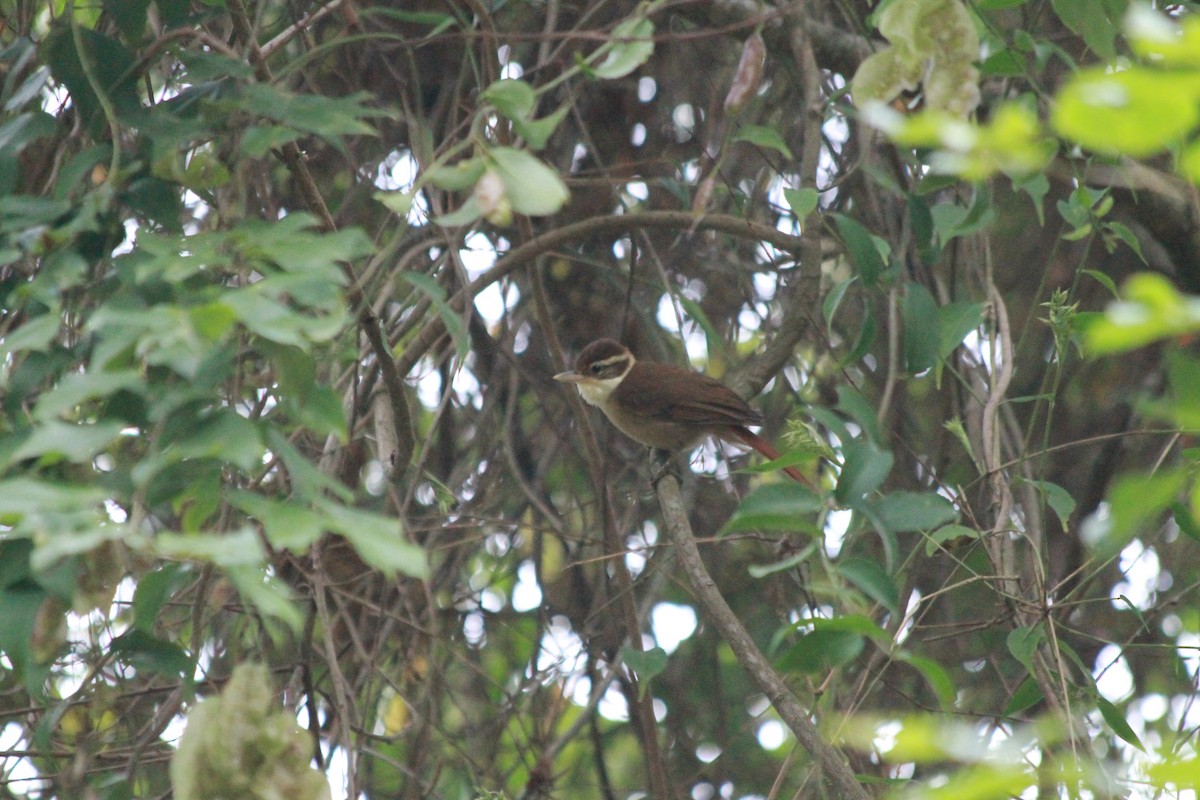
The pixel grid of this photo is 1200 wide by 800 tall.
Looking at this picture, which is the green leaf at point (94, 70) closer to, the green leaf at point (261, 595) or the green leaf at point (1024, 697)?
the green leaf at point (261, 595)

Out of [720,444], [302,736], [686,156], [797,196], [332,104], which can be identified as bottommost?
[302,736]

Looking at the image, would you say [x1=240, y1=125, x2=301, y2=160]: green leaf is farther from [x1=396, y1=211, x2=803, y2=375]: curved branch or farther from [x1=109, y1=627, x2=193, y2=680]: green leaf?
[x1=396, y1=211, x2=803, y2=375]: curved branch

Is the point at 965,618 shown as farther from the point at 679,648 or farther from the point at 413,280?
the point at 413,280

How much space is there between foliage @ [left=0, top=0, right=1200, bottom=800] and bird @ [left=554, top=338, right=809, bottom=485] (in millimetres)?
198

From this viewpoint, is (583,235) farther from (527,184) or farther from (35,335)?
(35,335)

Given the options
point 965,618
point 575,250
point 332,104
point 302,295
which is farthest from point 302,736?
point 965,618

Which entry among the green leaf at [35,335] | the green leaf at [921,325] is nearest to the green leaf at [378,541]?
the green leaf at [35,335]

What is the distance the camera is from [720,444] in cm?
556

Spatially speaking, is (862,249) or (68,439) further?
(862,249)

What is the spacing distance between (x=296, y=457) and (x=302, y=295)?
0.74 ft

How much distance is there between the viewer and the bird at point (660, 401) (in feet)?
15.8

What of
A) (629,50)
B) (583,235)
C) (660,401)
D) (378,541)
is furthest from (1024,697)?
(660,401)

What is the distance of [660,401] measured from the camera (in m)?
5.07

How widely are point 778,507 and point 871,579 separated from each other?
7.1 inches
